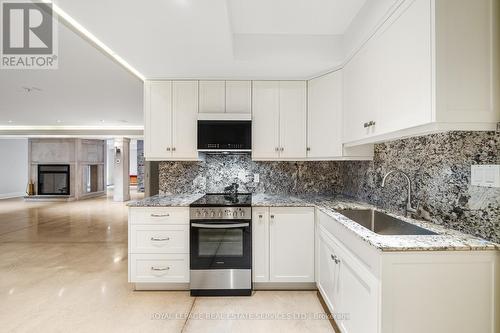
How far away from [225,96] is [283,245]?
1.79 metres

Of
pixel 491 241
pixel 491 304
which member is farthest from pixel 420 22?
pixel 491 304

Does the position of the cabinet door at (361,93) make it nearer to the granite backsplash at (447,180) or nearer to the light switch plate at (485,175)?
the granite backsplash at (447,180)

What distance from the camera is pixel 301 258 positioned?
99.7 inches

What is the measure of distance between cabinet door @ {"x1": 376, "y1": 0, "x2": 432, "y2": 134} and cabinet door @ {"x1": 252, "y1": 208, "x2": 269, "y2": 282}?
135 cm

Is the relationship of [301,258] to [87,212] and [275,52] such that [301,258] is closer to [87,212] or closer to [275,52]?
[275,52]

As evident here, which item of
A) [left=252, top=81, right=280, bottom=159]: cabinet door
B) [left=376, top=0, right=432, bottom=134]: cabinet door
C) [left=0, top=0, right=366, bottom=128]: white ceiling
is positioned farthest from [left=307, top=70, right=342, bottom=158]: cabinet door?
[left=376, top=0, right=432, bottom=134]: cabinet door

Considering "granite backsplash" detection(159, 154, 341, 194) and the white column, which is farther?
the white column

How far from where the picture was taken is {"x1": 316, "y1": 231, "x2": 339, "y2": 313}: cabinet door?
1.95 metres

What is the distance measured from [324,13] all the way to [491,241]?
80.9 inches

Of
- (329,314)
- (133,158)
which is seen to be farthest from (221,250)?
(133,158)

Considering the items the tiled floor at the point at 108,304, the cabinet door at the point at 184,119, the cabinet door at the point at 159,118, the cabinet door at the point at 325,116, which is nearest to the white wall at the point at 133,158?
the tiled floor at the point at 108,304

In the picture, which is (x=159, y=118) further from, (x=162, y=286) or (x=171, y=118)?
(x=162, y=286)

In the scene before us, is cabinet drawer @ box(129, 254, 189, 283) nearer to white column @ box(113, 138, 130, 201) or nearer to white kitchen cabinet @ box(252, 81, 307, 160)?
white kitchen cabinet @ box(252, 81, 307, 160)

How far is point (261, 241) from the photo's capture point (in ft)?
8.34
